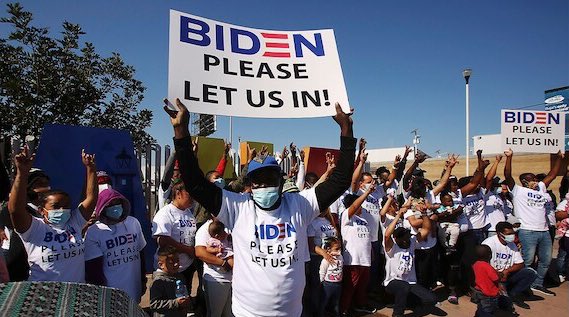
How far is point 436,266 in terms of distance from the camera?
606 centimetres

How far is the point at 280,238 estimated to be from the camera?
Answer: 2252mm

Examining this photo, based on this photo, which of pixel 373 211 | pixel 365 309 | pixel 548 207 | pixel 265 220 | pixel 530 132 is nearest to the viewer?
pixel 265 220

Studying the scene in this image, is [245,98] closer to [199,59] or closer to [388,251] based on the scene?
[199,59]

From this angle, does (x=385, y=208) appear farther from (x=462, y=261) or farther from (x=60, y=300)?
(x=60, y=300)

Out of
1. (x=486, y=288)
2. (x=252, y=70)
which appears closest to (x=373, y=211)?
(x=486, y=288)

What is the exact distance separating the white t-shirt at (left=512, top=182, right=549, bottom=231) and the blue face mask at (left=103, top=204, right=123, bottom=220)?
245 inches

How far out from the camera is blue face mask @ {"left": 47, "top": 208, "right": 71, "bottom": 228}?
2.88m

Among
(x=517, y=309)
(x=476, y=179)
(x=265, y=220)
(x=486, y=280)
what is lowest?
(x=517, y=309)

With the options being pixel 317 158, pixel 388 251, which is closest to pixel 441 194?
pixel 388 251

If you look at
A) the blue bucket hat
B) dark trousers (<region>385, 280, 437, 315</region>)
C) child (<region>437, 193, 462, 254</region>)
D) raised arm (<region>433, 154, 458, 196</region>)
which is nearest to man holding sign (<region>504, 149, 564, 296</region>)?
child (<region>437, 193, 462, 254</region>)

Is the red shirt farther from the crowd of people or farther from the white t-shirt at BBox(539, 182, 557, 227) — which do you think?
the white t-shirt at BBox(539, 182, 557, 227)

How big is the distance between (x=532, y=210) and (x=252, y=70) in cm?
553

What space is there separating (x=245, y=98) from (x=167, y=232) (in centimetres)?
164

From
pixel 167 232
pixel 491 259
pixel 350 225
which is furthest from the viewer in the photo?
pixel 491 259
